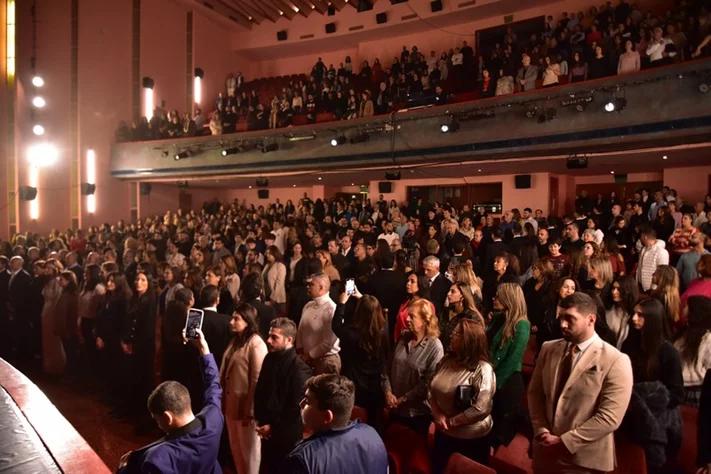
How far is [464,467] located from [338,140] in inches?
438

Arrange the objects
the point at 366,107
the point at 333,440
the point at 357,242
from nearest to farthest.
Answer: the point at 333,440 → the point at 357,242 → the point at 366,107

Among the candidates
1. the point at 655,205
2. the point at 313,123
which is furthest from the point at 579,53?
the point at 313,123

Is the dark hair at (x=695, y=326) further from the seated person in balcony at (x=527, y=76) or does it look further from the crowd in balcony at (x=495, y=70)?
the seated person in balcony at (x=527, y=76)

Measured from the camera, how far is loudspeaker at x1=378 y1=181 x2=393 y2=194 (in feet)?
52.4

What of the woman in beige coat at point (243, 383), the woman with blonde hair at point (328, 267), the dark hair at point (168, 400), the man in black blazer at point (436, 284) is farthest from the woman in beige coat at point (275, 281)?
the dark hair at point (168, 400)

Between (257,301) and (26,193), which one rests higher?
(26,193)

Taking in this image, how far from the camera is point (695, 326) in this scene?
10.1ft

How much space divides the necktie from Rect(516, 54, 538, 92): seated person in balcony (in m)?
8.91

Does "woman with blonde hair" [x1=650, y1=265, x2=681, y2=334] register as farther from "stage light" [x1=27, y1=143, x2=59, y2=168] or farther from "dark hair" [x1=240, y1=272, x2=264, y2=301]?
"stage light" [x1=27, y1=143, x2=59, y2=168]

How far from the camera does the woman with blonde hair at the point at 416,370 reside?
2988 mm

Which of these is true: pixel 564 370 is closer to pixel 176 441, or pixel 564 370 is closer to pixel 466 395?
pixel 466 395

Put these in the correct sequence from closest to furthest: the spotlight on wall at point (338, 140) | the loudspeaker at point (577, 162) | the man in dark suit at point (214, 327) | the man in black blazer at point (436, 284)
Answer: the man in dark suit at point (214, 327) < the man in black blazer at point (436, 284) < the loudspeaker at point (577, 162) < the spotlight on wall at point (338, 140)

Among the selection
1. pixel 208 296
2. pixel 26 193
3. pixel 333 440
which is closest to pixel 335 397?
pixel 333 440

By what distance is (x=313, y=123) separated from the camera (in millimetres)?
13445
